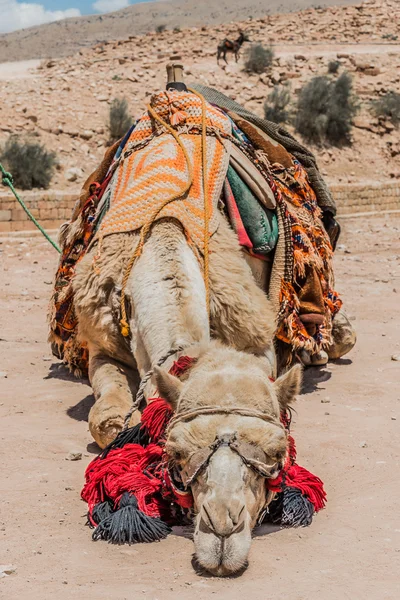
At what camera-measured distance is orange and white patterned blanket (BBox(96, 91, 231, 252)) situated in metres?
4.56

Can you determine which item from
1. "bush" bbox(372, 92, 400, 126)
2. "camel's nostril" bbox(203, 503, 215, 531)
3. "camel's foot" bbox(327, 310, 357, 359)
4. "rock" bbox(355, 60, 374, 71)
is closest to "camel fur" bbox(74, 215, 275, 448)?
"camel's nostril" bbox(203, 503, 215, 531)

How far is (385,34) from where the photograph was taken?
46969 millimetres

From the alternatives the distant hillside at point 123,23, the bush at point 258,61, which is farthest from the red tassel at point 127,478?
the distant hillside at point 123,23

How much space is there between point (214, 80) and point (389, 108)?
6.84 meters

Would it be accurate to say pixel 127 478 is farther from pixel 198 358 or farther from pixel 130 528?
pixel 198 358

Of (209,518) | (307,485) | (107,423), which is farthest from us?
(107,423)

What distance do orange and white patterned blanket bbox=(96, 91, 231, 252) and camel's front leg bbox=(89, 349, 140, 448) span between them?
692 millimetres

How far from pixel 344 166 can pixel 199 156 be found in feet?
78.8

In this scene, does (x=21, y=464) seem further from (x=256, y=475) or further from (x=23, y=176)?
(x=23, y=176)

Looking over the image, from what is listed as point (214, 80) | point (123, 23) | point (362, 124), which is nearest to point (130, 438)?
point (362, 124)

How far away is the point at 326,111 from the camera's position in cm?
3022

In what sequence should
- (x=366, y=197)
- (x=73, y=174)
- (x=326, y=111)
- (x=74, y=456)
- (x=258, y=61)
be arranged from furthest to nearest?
(x=258, y=61) < (x=326, y=111) < (x=73, y=174) < (x=366, y=197) < (x=74, y=456)

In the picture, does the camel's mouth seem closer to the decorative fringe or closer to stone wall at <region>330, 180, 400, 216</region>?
the decorative fringe

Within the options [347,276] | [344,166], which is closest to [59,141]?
[344,166]
